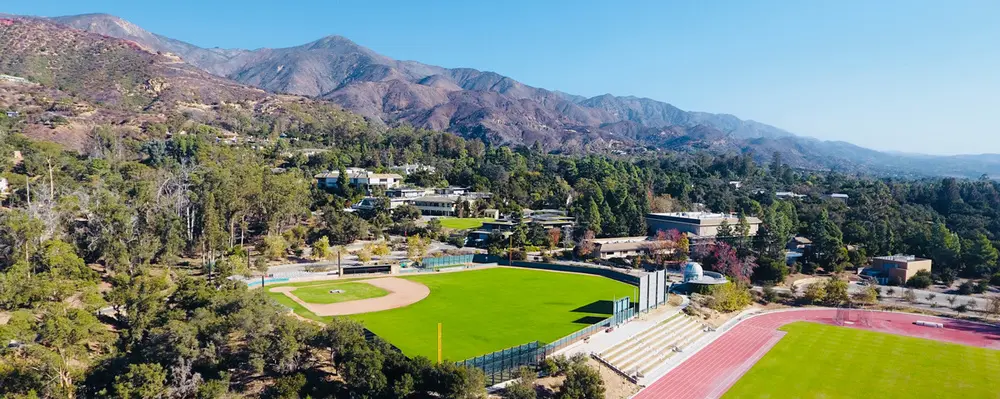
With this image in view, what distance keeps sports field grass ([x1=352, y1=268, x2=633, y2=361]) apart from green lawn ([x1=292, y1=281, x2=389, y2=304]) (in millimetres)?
4428

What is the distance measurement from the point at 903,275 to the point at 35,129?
113 metres

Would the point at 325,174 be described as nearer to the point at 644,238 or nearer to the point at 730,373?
the point at 644,238

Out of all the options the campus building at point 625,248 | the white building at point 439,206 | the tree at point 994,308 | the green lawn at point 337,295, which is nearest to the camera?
the green lawn at point 337,295

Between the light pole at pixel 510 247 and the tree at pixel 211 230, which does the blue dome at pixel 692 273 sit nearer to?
the light pole at pixel 510 247

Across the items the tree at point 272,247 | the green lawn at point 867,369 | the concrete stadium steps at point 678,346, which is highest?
the tree at point 272,247

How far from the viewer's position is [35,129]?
284ft

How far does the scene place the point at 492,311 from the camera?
38.2 m

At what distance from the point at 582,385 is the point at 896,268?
1791 inches

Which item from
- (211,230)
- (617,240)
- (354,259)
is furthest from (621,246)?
(211,230)

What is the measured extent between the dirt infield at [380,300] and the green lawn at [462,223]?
81.7 feet

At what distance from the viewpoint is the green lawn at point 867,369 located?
92.0 feet

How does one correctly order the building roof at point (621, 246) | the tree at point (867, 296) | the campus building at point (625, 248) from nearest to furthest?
the tree at point (867, 296), the campus building at point (625, 248), the building roof at point (621, 246)

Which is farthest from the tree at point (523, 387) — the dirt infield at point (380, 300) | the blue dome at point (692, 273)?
the blue dome at point (692, 273)

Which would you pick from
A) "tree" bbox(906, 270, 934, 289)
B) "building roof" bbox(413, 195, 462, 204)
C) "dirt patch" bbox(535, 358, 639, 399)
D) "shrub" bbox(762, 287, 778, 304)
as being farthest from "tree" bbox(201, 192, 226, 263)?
"tree" bbox(906, 270, 934, 289)
